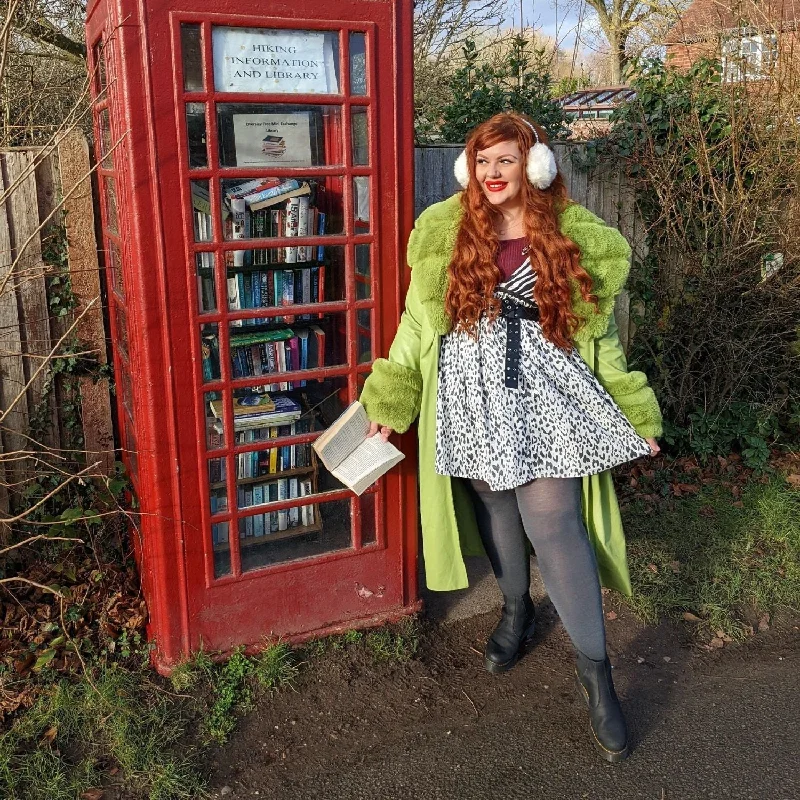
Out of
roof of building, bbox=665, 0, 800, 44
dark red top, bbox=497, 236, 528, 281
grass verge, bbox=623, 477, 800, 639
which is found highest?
roof of building, bbox=665, 0, 800, 44

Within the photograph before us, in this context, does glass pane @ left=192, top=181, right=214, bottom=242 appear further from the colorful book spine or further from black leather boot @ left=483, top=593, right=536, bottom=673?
black leather boot @ left=483, top=593, right=536, bottom=673

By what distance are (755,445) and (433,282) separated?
3.10 metres

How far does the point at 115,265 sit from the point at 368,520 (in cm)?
153

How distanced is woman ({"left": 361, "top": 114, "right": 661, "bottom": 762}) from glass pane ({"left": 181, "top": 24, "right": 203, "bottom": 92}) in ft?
2.99

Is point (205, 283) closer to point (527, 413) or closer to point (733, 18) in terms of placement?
point (527, 413)

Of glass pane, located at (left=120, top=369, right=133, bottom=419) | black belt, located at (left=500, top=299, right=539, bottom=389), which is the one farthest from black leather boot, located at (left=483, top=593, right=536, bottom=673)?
glass pane, located at (left=120, top=369, right=133, bottom=419)

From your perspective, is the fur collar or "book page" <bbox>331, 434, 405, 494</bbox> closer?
the fur collar

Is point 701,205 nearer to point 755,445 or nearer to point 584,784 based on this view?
point 755,445

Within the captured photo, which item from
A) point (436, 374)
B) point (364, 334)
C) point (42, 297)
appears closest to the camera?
point (436, 374)

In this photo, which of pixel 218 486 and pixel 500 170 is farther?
pixel 218 486

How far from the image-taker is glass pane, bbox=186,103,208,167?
281cm

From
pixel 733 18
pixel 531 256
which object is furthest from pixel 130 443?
pixel 733 18

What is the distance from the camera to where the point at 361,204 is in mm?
3166

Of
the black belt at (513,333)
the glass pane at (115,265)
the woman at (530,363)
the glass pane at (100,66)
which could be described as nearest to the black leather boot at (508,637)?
the woman at (530,363)
